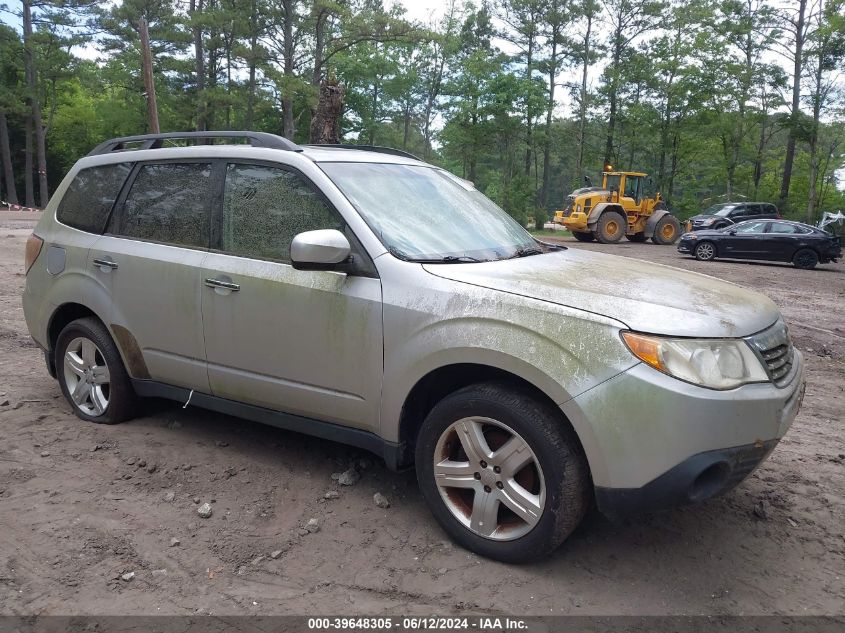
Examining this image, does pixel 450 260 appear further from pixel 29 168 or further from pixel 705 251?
pixel 29 168

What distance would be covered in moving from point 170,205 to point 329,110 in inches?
256

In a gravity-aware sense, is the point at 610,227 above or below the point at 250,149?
below

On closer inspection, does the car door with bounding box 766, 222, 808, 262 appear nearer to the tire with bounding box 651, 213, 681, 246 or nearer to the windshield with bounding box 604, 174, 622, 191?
the tire with bounding box 651, 213, 681, 246

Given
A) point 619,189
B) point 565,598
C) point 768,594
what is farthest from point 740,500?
point 619,189

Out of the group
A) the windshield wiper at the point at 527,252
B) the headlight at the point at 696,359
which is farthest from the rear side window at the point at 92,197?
the headlight at the point at 696,359

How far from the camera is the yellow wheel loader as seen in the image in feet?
83.3

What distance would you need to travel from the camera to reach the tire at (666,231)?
2677 cm

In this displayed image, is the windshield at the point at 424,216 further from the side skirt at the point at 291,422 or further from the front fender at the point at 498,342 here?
the side skirt at the point at 291,422

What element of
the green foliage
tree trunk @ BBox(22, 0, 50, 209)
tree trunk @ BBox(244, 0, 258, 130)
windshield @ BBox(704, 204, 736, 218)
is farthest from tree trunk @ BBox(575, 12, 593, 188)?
tree trunk @ BBox(22, 0, 50, 209)

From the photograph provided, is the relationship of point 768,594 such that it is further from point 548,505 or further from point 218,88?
point 218,88

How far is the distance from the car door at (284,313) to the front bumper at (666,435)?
1080mm

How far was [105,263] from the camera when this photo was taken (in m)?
4.18

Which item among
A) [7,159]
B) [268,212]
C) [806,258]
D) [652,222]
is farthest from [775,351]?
[7,159]

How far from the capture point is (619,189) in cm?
2670
